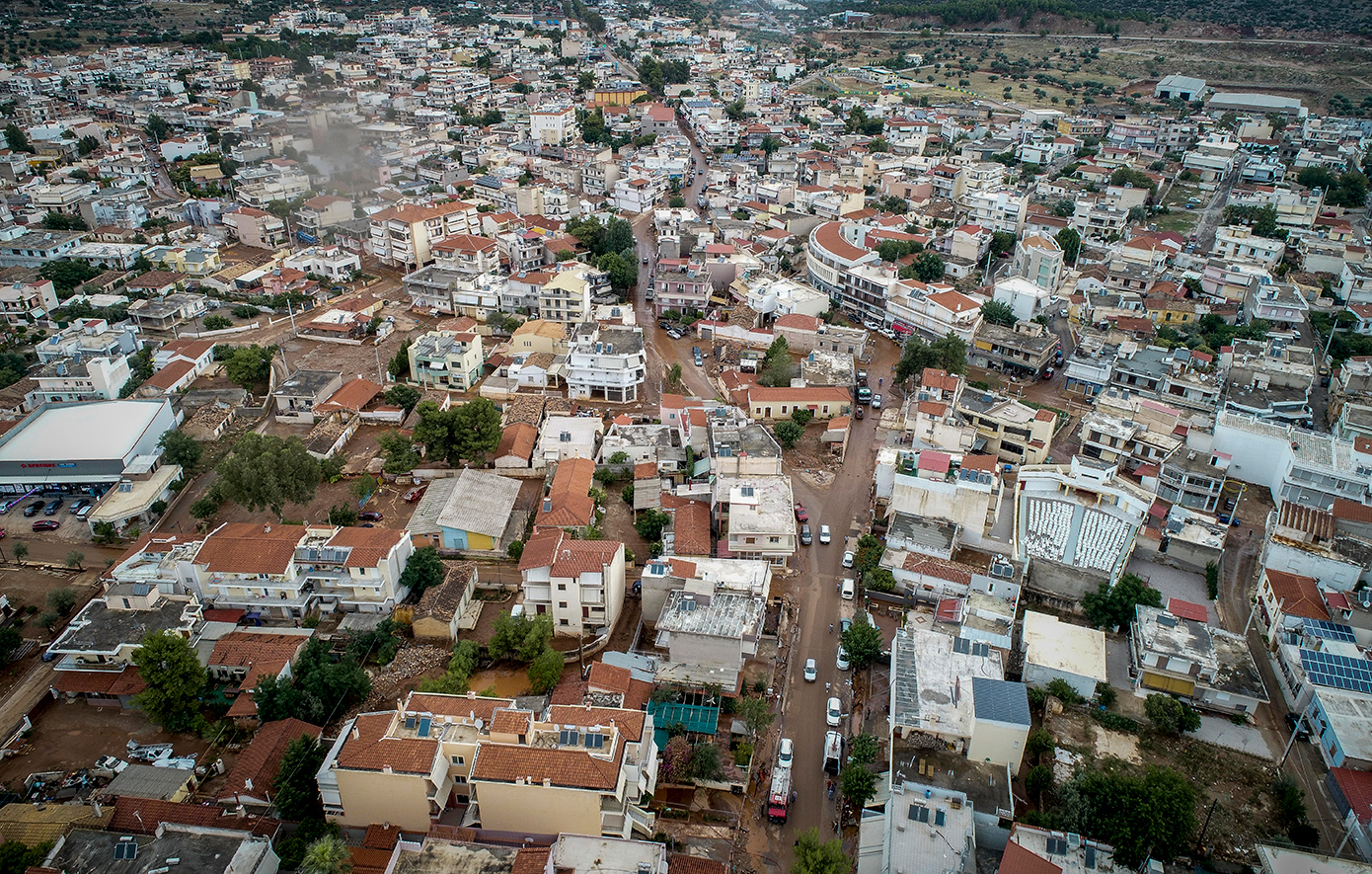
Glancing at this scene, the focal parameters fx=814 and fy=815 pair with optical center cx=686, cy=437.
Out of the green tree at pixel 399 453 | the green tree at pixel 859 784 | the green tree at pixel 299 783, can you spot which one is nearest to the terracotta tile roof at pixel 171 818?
the green tree at pixel 299 783

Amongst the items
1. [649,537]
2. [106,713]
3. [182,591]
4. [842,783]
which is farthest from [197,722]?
[842,783]

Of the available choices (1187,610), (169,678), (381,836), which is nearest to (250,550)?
(169,678)

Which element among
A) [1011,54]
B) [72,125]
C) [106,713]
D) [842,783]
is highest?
[1011,54]

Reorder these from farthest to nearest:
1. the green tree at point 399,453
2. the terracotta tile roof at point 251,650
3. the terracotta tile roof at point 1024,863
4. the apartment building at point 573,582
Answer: the green tree at point 399,453 < the apartment building at point 573,582 < the terracotta tile roof at point 251,650 < the terracotta tile roof at point 1024,863

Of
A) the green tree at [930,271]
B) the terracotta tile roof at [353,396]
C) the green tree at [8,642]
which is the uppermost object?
the green tree at [930,271]

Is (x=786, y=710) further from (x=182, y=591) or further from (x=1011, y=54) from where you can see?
(x=1011, y=54)

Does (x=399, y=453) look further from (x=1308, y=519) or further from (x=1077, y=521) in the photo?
(x=1308, y=519)

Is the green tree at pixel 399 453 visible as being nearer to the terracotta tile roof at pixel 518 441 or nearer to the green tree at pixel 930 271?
the terracotta tile roof at pixel 518 441
